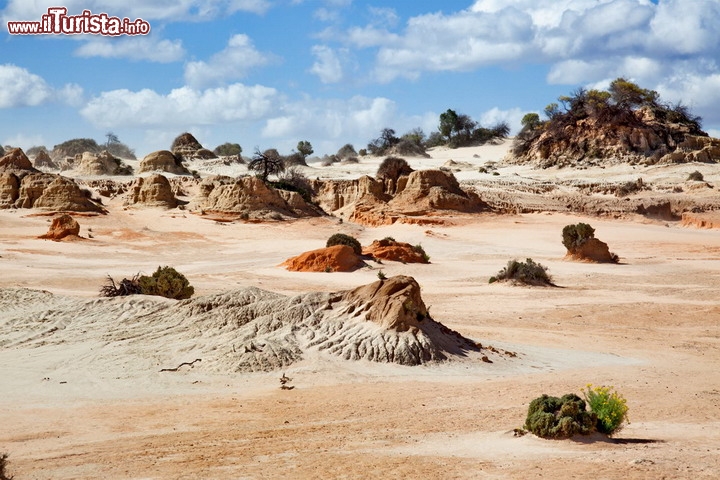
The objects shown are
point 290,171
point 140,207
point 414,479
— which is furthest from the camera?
point 290,171

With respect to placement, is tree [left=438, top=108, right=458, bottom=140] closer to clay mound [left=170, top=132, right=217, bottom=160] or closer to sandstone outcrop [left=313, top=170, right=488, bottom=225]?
clay mound [left=170, top=132, right=217, bottom=160]

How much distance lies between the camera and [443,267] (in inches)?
1110

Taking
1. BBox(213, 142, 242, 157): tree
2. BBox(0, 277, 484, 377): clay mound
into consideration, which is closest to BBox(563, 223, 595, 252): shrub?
BBox(0, 277, 484, 377): clay mound

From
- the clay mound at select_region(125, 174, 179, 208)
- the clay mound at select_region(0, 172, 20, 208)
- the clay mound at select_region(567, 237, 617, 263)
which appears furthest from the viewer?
the clay mound at select_region(125, 174, 179, 208)

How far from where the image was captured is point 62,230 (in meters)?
34.1

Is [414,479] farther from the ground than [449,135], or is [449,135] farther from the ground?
[449,135]

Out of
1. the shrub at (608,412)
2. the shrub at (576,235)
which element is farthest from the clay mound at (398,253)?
the shrub at (608,412)

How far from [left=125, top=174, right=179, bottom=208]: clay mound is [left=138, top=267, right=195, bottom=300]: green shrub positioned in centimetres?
2506

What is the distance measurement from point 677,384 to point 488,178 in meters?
42.6

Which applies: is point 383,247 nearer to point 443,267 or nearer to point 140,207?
point 443,267

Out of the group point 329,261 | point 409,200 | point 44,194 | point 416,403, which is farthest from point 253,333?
point 44,194

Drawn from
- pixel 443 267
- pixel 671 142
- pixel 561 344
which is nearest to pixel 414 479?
pixel 561 344

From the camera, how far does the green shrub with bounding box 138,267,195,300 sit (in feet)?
58.2

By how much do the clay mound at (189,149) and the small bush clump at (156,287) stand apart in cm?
4545
